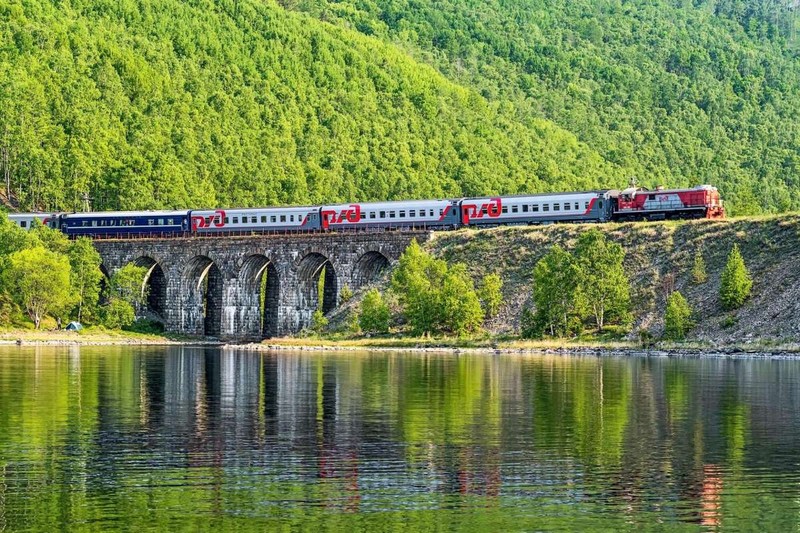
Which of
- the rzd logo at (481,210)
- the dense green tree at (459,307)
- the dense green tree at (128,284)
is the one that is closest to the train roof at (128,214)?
the dense green tree at (128,284)

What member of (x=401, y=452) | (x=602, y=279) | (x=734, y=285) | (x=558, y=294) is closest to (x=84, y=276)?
(x=558, y=294)

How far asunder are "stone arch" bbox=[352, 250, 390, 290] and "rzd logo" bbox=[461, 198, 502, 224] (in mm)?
8933

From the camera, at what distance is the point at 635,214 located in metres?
133

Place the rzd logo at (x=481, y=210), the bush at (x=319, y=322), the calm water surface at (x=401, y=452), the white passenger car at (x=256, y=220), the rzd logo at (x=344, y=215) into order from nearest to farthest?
the calm water surface at (x=401, y=452)
the bush at (x=319, y=322)
the rzd logo at (x=481, y=210)
the rzd logo at (x=344, y=215)
the white passenger car at (x=256, y=220)

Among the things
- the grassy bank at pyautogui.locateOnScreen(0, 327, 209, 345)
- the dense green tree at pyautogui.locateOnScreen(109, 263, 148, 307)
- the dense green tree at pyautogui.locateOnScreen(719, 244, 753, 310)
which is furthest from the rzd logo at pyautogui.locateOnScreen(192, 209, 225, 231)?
the dense green tree at pyautogui.locateOnScreen(719, 244, 753, 310)

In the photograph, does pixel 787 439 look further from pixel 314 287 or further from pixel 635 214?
pixel 314 287

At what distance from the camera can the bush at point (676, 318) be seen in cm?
11181

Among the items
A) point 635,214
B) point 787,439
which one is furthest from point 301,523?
point 635,214

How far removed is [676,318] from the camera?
111750 millimetres

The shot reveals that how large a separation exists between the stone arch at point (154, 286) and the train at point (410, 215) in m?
3.10

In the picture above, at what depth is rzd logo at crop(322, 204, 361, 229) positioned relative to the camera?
144375 millimetres

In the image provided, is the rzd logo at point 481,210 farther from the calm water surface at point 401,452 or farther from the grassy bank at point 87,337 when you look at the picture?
the calm water surface at point 401,452

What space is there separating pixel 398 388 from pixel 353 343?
49.7 meters

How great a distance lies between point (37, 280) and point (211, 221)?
21.1 metres
